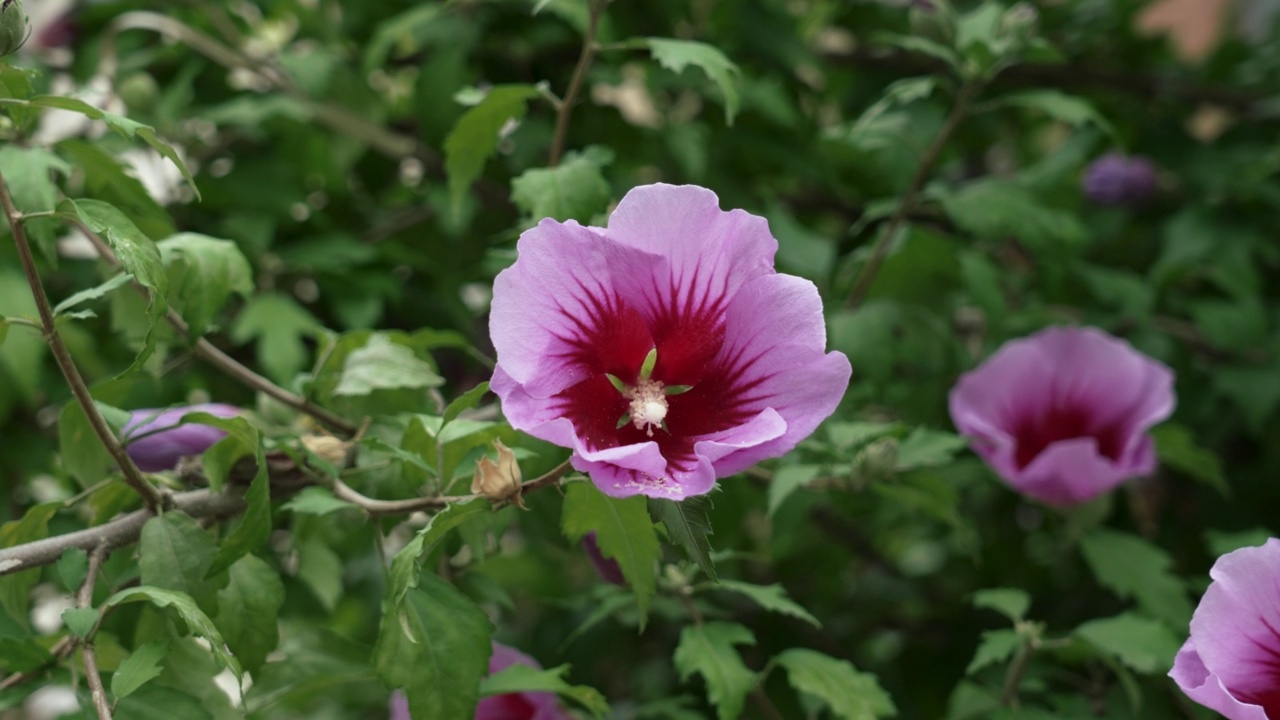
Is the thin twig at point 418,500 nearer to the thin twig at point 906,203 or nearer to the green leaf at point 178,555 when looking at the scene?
the green leaf at point 178,555

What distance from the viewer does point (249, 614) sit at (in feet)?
2.13

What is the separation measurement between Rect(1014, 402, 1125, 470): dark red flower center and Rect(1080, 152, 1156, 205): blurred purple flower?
0.43 metres

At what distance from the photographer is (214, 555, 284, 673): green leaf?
643 mm

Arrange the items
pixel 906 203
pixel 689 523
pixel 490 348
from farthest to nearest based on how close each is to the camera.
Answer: pixel 490 348 < pixel 906 203 < pixel 689 523

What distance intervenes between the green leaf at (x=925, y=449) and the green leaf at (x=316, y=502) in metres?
0.36

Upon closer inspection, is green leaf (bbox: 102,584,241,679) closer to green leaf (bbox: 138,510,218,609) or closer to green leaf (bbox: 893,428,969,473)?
green leaf (bbox: 138,510,218,609)

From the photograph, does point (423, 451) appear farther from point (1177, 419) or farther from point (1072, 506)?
point (1177, 419)

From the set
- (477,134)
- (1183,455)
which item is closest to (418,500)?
(477,134)

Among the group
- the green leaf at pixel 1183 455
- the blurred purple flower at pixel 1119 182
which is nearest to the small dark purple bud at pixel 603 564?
the green leaf at pixel 1183 455

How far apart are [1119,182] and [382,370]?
956mm

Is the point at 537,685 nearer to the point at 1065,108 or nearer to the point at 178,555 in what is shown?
the point at 178,555

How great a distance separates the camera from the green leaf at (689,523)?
516 mm

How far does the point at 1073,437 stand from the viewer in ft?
3.40

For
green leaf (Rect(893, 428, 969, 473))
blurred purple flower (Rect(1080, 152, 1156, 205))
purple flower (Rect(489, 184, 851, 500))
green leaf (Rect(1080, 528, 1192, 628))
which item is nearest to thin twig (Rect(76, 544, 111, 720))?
purple flower (Rect(489, 184, 851, 500))
